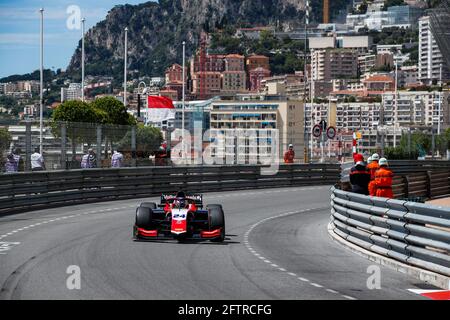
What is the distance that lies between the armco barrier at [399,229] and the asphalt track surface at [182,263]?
359 millimetres

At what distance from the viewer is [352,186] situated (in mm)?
21344

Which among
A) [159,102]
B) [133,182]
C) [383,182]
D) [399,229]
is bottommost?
[133,182]

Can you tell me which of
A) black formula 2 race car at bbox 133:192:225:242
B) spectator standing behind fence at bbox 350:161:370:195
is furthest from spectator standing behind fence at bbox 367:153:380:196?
black formula 2 race car at bbox 133:192:225:242

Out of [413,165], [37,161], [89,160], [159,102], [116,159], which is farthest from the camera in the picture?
[159,102]

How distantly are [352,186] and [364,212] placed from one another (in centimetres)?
270

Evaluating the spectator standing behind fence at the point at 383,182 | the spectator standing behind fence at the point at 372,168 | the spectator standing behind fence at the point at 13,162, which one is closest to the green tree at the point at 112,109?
→ the spectator standing behind fence at the point at 13,162

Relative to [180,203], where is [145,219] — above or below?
below

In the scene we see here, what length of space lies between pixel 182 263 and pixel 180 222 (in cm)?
307

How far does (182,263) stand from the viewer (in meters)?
15.1

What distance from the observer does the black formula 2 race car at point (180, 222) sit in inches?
716

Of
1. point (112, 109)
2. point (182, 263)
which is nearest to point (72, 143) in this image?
point (182, 263)

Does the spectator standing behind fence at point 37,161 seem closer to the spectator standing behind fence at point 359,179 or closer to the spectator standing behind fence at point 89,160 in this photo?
the spectator standing behind fence at point 89,160

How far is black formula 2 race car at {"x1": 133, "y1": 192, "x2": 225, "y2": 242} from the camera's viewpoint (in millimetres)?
18188

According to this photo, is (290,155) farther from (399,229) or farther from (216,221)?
(399,229)
